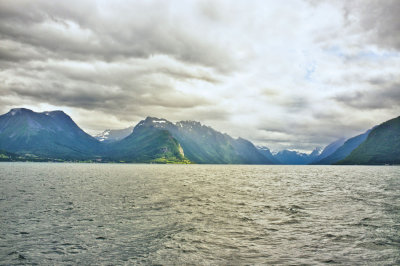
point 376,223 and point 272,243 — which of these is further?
point 376,223

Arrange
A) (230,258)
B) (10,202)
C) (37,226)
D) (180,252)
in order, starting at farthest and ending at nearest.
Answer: (10,202)
(37,226)
(180,252)
(230,258)

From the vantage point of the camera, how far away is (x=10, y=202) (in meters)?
54.4

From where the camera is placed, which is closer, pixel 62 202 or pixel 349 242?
pixel 349 242

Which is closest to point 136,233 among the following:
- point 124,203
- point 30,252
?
point 30,252

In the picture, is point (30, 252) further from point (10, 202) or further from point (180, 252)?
point (10, 202)

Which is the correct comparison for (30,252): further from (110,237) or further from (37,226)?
(37,226)

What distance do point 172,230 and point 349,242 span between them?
20.7 m

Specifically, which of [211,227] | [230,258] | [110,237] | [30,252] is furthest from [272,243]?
[30,252]

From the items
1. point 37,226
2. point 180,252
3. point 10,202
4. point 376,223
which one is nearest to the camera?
point 180,252

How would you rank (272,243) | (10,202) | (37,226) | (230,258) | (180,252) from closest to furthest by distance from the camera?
(230,258) → (180,252) → (272,243) → (37,226) → (10,202)

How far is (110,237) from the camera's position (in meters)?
31.4

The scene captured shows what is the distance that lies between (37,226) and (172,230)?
58.2 feet

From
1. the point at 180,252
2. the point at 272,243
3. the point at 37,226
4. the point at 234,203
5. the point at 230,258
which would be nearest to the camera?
the point at 230,258

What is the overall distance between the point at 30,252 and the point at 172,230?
15788 mm
